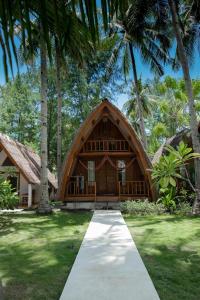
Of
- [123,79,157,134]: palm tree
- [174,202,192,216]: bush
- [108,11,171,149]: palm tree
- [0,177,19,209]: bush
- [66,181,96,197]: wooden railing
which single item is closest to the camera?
[0,177,19,209]: bush

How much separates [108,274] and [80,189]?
1435 centimetres

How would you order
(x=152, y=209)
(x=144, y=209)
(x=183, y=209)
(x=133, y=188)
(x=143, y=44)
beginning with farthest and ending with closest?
(x=143, y=44), (x=133, y=188), (x=144, y=209), (x=152, y=209), (x=183, y=209)

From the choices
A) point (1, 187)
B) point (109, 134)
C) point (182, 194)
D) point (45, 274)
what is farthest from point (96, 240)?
point (109, 134)

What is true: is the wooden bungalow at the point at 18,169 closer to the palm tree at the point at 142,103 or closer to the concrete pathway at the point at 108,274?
the concrete pathway at the point at 108,274

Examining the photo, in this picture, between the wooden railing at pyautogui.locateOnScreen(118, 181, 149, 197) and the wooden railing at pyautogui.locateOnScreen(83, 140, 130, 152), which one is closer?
the wooden railing at pyautogui.locateOnScreen(118, 181, 149, 197)

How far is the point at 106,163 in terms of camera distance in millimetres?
19328

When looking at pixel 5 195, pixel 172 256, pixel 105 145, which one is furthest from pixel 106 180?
pixel 172 256

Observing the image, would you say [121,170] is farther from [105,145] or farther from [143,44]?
[143,44]

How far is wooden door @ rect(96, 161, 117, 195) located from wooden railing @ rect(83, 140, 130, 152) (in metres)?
1.11

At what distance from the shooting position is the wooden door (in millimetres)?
19250

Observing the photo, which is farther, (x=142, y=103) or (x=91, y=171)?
(x=142, y=103)

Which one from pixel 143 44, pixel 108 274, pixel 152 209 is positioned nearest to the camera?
pixel 108 274

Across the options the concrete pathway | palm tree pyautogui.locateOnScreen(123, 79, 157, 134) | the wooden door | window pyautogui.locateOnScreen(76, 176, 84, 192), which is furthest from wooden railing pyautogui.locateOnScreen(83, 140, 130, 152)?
palm tree pyautogui.locateOnScreen(123, 79, 157, 134)

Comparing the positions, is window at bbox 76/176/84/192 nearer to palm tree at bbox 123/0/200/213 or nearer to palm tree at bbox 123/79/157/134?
palm tree at bbox 123/0/200/213
